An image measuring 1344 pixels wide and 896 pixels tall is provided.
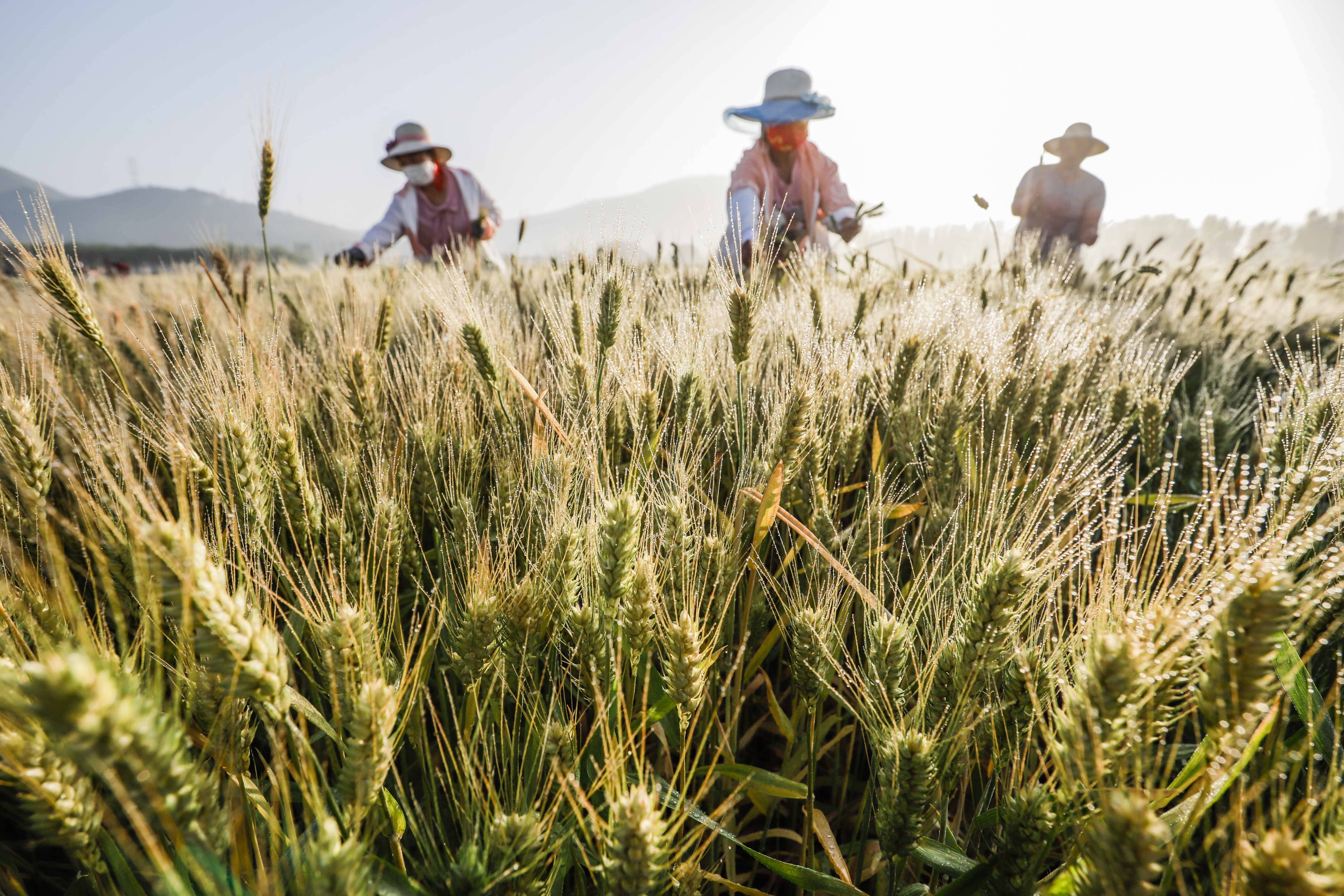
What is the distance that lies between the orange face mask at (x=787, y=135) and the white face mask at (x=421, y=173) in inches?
150

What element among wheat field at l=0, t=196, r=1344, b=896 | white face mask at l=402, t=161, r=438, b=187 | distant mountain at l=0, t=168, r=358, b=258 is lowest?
wheat field at l=0, t=196, r=1344, b=896

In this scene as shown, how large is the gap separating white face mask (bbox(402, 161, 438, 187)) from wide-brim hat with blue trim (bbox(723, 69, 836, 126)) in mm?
3402

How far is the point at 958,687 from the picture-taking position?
799mm

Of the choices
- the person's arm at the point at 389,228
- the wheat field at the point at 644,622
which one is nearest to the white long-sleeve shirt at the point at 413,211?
the person's arm at the point at 389,228

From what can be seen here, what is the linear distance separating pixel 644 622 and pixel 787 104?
5.97 metres

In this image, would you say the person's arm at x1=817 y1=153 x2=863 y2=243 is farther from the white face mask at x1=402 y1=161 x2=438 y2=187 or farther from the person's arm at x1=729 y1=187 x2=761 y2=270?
the white face mask at x1=402 y1=161 x2=438 y2=187

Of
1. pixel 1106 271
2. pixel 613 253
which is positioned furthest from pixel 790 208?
pixel 613 253

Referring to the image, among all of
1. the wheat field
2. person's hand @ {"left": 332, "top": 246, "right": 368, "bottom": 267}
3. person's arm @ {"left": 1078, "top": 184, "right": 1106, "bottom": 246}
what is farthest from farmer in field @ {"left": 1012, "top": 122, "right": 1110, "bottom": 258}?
person's hand @ {"left": 332, "top": 246, "right": 368, "bottom": 267}

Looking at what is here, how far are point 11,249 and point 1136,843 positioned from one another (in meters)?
2.13

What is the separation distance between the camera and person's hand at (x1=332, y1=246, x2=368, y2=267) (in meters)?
4.38

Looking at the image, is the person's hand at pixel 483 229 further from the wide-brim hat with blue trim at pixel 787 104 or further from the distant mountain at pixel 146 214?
the distant mountain at pixel 146 214

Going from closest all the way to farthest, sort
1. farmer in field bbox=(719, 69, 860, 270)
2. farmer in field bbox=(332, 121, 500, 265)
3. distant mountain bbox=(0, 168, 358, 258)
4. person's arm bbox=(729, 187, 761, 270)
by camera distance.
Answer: person's arm bbox=(729, 187, 761, 270) < farmer in field bbox=(719, 69, 860, 270) < farmer in field bbox=(332, 121, 500, 265) < distant mountain bbox=(0, 168, 358, 258)

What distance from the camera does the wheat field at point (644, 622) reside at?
56cm

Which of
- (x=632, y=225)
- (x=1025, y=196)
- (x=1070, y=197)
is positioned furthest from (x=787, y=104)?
(x=632, y=225)
